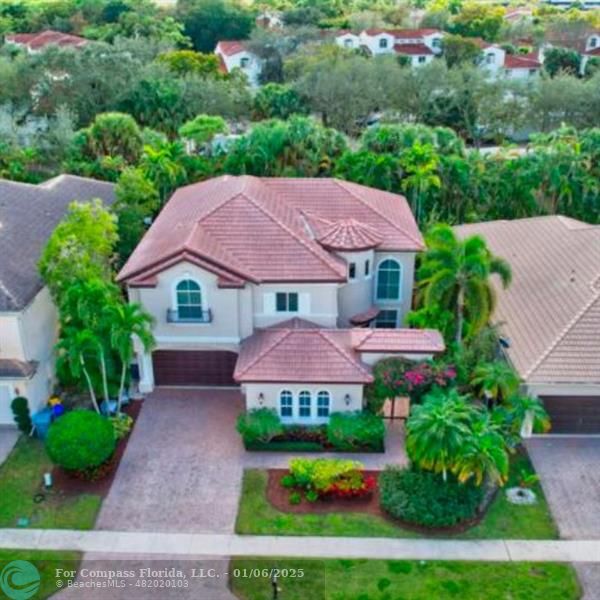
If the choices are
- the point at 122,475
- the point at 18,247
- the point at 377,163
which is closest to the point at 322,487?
the point at 122,475

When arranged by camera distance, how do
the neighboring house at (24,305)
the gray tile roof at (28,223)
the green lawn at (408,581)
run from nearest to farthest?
the green lawn at (408,581) < the neighboring house at (24,305) < the gray tile roof at (28,223)

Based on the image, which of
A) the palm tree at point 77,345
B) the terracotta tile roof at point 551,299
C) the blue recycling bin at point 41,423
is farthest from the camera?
the blue recycling bin at point 41,423

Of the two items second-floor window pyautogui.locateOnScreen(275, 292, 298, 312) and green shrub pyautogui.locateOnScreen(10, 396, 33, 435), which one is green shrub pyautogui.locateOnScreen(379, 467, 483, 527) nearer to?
second-floor window pyautogui.locateOnScreen(275, 292, 298, 312)

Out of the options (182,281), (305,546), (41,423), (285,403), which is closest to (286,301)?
(182,281)

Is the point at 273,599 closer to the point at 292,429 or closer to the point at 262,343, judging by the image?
the point at 292,429

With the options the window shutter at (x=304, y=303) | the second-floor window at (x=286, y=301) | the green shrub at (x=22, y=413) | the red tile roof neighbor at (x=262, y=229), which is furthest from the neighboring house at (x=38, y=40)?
the green shrub at (x=22, y=413)

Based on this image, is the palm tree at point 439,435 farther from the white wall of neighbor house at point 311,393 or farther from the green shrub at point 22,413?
the green shrub at point 22,413
